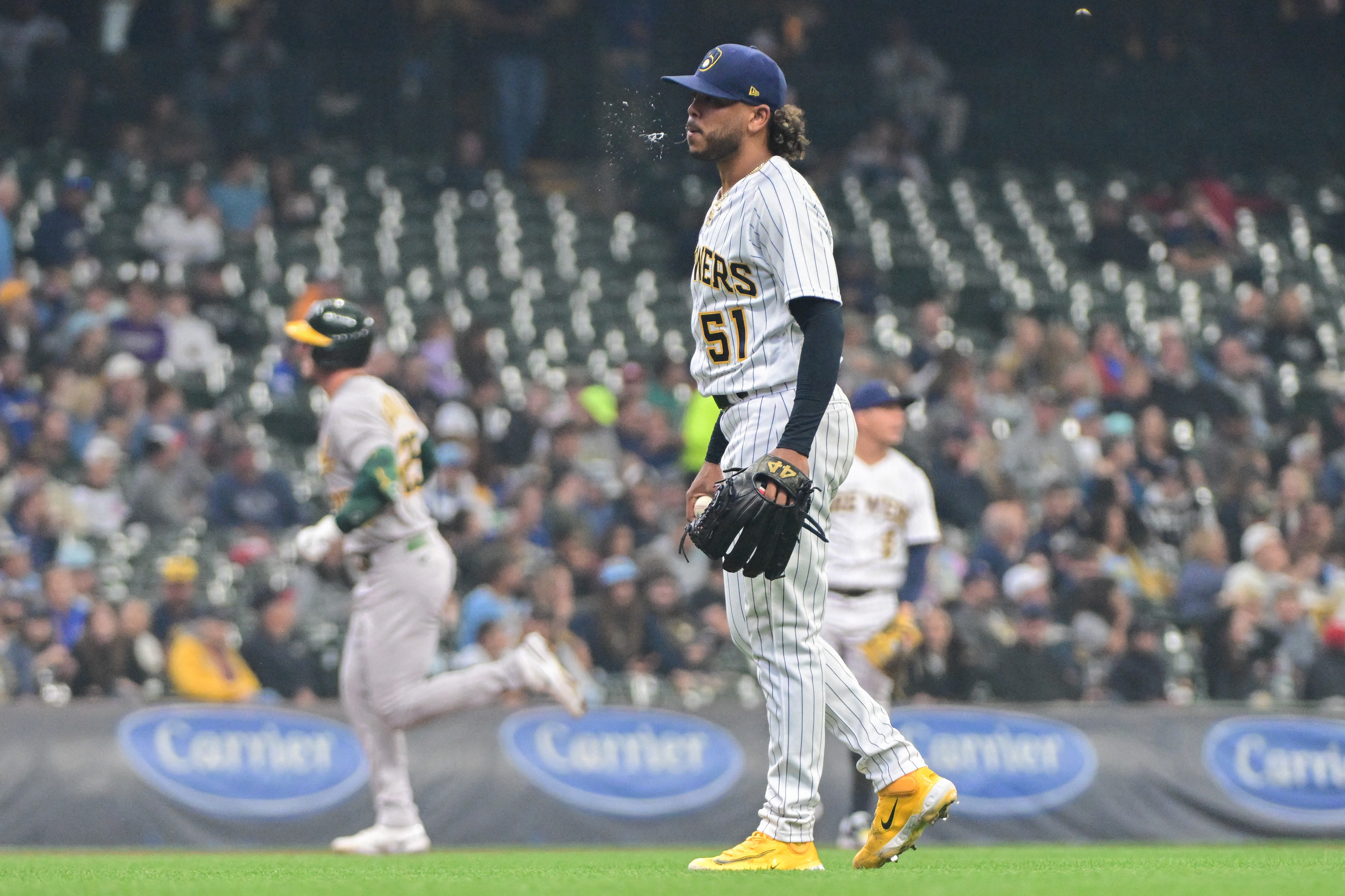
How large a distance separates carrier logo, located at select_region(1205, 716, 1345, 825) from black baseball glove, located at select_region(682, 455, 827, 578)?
5.63 metres

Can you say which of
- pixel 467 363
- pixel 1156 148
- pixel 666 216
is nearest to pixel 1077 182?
pixel 1156 148

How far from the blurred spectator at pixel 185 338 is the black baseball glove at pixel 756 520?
381 inches

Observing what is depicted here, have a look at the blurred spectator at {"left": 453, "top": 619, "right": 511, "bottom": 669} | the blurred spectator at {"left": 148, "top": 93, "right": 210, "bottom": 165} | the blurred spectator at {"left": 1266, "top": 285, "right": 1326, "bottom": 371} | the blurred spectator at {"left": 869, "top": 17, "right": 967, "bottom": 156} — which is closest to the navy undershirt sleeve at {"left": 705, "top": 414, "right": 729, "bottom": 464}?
the blurred spectator at {"left": 453, "top": 619, "right": 511, "bottom": 669}

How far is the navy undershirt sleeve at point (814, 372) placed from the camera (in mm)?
4723

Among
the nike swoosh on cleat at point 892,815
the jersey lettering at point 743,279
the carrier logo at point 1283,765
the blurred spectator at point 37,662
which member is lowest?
the carrier logo at point 1283,765

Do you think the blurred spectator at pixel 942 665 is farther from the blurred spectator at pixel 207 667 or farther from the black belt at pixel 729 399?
the black belt at pixel 729 399

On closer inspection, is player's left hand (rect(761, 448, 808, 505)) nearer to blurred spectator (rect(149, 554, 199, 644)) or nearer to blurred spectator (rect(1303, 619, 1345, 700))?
blurred spectator (rect(149, 554, 199, 644))

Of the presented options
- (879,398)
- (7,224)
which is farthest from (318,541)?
(7,224)

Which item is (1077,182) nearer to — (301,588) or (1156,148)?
(1156,148)

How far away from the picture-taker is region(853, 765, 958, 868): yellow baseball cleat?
499cm

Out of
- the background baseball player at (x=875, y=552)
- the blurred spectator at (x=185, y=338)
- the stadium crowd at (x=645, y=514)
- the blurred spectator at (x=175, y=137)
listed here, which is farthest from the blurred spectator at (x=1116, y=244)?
the background baseball player at (x=875, y=552)

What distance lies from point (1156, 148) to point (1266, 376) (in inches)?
202

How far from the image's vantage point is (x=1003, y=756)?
9594 mm

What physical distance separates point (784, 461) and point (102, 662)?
20.9 ft
